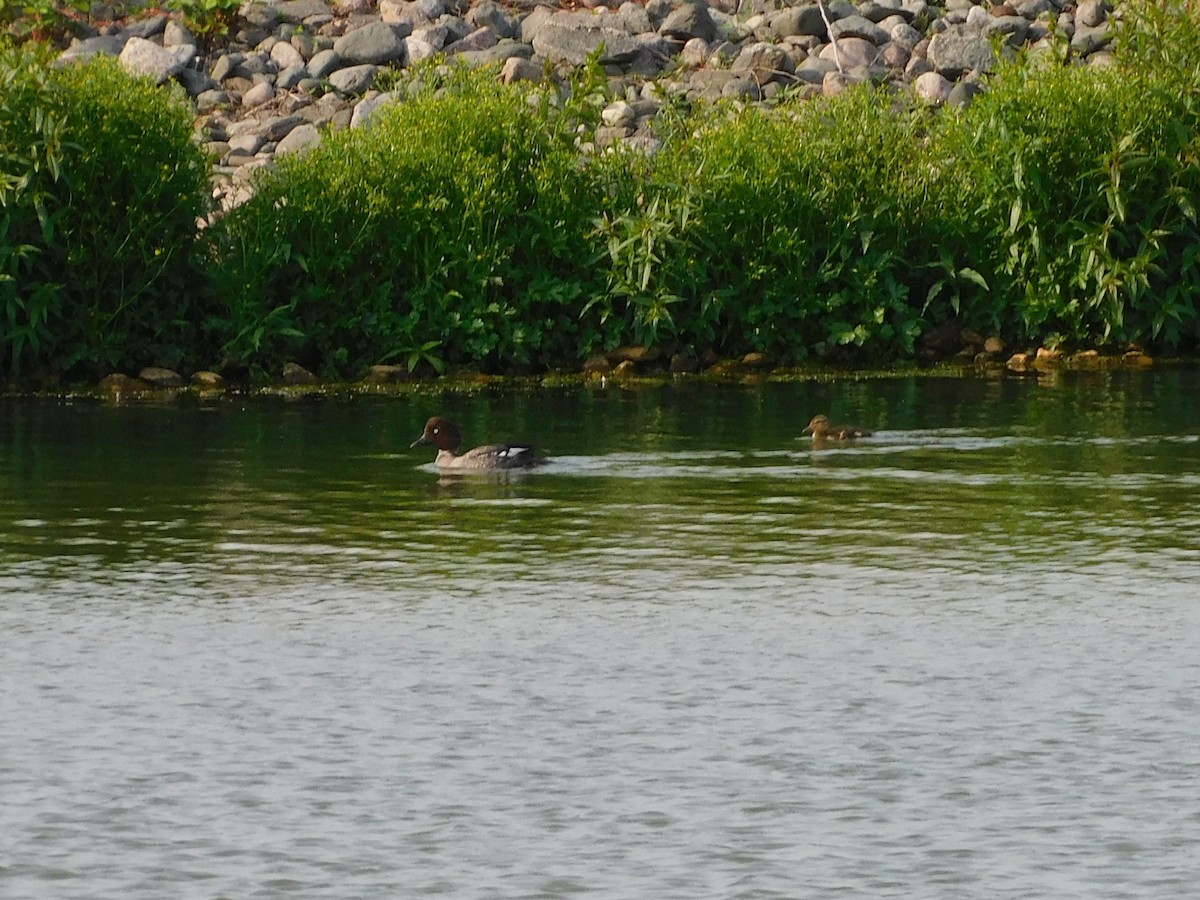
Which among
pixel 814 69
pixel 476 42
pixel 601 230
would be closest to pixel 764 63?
pixel 814 69

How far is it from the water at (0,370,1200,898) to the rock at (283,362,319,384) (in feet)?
17.6

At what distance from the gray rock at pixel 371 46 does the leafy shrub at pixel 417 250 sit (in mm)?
6258

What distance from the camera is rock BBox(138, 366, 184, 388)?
23609mm

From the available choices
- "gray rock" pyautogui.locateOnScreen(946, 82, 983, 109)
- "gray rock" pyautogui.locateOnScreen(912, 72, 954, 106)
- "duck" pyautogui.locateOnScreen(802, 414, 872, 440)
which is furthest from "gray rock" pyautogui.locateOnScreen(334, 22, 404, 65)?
"duck" pyautogui.locateOnScreen(802, 414, 872, 440)

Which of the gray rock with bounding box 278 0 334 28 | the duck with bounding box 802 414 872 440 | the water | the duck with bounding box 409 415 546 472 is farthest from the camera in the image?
the gray rock with bounding box 278 0 334 28

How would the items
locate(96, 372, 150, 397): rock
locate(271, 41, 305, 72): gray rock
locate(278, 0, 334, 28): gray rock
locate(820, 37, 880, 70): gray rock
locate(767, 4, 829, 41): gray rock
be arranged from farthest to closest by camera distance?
locate(278, 0, 334, 28): gray rock < locate(767, 4, 829, 41): gray rock < locate(271, 41, 305, 72): gray rock < locate(820, 37, 880, 70): gray rock < locate(96, 372, 150, 397): rock

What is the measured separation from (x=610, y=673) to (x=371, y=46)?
21143 mm

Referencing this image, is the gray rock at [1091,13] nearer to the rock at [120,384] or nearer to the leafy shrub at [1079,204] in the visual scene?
the leafy shrub at [1079,204]

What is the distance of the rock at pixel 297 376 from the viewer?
77.9 ft

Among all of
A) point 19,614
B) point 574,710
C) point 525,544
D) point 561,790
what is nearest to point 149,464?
point 525,544

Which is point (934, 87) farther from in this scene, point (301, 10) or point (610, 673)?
point (610, 673)

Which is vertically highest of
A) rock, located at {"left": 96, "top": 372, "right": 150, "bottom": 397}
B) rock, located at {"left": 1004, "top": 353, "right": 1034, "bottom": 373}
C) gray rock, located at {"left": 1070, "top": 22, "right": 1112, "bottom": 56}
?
gray rock, located at {"left": 1070, "top": 22, "right": 1112, "bottom": 56}

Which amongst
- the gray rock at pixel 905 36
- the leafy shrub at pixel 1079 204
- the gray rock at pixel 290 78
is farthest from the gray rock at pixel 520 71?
the leafy shrub at pixel 1079 204

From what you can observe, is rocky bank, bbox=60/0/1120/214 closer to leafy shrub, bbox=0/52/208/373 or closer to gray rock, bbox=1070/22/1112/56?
gray rock, bbox=1070/22/1112/56
